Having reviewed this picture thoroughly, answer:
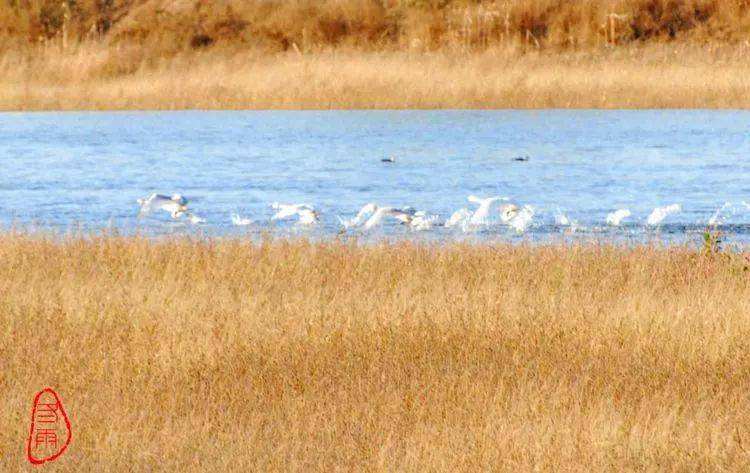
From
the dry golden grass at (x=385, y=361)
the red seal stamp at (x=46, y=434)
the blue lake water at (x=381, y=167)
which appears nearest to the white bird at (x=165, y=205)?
the blue lake water at (x=381, y=167)

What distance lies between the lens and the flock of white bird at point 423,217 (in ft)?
48.0

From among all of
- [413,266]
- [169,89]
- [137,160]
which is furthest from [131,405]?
[169,89]

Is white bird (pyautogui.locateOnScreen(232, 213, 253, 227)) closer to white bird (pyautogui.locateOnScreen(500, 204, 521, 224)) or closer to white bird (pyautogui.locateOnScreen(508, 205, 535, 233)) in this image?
white bird (pyautogui.locateOnScreen(500, 204, 521, 224))

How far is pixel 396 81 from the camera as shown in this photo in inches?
1314

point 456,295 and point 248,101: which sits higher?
point 456,295

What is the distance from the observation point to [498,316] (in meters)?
8.43

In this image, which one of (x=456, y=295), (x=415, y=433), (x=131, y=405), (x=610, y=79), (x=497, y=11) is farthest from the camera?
(x=497, y=11)

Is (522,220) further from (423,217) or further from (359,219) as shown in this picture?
(359,219)

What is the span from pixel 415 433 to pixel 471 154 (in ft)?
63.5

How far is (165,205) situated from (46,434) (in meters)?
10.4

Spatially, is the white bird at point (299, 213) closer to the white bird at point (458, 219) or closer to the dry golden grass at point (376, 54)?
the white bird at point (458, 219)

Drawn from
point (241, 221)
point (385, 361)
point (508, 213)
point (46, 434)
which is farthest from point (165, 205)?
point (46, 434)

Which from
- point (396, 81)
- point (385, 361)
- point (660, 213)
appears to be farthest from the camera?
point (396, 81)

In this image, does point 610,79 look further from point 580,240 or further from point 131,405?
point 131,405
